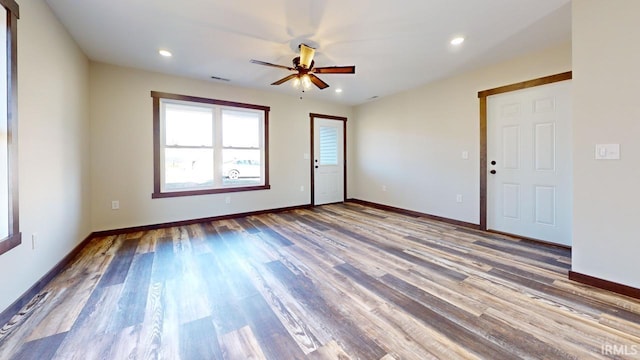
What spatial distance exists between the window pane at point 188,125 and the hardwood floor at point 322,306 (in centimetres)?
182

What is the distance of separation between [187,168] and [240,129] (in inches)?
46.4

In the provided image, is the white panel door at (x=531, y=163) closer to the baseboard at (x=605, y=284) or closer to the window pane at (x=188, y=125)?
the baseboard at (x=605, y=284)

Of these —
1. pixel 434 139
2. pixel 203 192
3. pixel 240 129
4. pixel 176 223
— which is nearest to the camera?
pixel 176 223

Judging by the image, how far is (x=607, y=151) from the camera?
6.64 feet

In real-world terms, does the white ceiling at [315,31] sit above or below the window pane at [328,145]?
above

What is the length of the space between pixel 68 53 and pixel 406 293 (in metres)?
4.21

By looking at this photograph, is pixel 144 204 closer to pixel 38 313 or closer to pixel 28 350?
pixel 38 313

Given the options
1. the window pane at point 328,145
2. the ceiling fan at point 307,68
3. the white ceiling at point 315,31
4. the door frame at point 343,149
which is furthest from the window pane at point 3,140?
the window pane at point 328,145

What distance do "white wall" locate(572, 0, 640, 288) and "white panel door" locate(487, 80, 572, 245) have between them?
114cm

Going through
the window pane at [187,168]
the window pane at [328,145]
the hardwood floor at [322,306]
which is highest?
the window pane at [328,145]

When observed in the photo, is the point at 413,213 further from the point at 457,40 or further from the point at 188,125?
the point at 188,125

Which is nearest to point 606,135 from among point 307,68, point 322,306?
point 322,306

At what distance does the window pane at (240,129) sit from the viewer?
4.57 meters

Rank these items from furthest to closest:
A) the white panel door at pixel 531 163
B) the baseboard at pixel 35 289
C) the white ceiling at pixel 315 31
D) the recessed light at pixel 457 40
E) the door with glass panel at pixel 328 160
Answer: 1. the door with glass panel at pixel 328 160
2. the white panel door at pixel 531 163
3. the recessed light at pixel 457 40
4. the white ceiling at pixel 315 31
5. the baseboard at pixel 35 289
